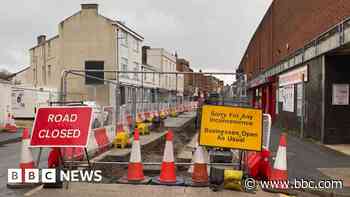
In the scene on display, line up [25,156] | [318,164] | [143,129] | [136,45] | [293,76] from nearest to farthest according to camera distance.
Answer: [25,156] → [318,164] → [143,129] → [293,76] → [136,45]

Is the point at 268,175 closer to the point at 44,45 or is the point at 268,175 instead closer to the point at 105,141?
the point at 105,141

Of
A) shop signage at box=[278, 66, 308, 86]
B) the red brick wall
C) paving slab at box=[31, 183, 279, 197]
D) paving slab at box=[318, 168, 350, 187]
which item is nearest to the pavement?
paving slab at box=[318, 168, 350, 187]

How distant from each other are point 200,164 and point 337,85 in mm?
9751

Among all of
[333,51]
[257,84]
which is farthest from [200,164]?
[257,84]

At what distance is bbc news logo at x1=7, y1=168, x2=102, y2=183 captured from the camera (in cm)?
752

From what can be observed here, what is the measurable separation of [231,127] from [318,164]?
13.4 ft

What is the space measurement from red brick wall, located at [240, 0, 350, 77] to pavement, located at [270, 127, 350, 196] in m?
4.81

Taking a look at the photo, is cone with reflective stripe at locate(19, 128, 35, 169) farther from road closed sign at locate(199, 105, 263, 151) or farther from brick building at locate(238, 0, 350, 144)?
brick building at locate(238, 0, 350, 144)

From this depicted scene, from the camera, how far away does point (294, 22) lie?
22.6 metres

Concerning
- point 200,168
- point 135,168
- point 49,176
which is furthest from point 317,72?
point 49,176

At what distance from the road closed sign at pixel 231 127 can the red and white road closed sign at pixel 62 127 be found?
2.29m

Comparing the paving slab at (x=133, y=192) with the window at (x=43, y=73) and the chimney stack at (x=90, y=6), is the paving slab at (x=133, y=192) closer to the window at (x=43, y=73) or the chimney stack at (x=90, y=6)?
the chimney stack at (x=90, y=6)

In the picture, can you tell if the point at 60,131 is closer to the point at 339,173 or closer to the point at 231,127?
the point at 231,127

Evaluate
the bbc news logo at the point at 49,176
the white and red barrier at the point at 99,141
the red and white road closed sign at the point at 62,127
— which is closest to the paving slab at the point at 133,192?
the bbc news logo at the point at 49,176
